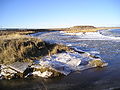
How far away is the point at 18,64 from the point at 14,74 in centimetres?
106

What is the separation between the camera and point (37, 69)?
34.6ft

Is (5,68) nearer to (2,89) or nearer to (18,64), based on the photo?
(18,64)

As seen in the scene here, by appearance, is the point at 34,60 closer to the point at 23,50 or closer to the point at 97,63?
the point at 23,50

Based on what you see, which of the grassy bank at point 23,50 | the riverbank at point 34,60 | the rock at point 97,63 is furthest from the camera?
the grassy bank at point 23,50

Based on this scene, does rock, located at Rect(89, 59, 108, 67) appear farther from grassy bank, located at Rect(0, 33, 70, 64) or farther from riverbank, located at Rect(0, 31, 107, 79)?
grassy bank, located at Rect(0, 33, 70, 64)

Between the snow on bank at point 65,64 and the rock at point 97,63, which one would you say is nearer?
the snow on bank at point 65,64

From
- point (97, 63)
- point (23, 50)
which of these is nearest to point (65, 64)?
point (97, 63)

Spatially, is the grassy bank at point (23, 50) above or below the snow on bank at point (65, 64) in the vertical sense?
above

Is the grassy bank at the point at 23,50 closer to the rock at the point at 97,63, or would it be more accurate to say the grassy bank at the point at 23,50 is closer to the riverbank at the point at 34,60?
the riverbank at the point at 34,60

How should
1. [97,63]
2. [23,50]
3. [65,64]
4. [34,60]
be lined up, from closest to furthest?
1. [65,64]
2. [97,63]
3. [34,60]
4. [23,50]

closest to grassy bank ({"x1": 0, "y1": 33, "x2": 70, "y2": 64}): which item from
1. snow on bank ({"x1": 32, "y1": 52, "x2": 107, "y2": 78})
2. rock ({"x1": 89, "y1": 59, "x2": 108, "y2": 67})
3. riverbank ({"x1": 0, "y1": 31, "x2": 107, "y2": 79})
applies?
riverbank ({"x1": 0, "y1": 31, "x2": 107, "y2": 79})

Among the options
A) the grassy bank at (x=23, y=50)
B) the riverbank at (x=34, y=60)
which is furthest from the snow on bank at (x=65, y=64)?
the grassy bank at (x=23, y=50)

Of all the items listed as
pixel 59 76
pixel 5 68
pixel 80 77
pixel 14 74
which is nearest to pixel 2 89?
pixel 14 74

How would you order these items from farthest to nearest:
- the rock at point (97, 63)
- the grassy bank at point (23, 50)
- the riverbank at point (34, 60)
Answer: the grassy bank at point (23, 50) < the rock at point (97, 63) < the riverbank at point (34, 60)
